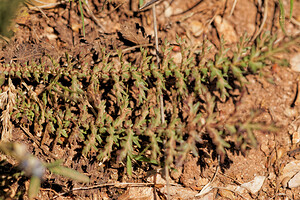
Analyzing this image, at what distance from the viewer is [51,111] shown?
2484 mm

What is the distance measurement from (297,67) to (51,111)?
2683mm

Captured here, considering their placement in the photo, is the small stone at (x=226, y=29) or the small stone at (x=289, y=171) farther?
the small stone at (x=226, y=29)

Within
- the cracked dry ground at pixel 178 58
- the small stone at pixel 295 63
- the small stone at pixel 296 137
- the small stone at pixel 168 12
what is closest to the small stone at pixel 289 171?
the cracked dry ground at pixel 178 58

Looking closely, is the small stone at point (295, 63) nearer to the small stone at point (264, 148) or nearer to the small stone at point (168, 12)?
the small stone at point (264, 148)

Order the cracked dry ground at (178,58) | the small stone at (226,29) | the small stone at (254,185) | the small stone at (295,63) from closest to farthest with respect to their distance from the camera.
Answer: the cracked dry ground at (178,58), the small stone at (254,185), the small stone at (295,63), the small stone at (226,29)

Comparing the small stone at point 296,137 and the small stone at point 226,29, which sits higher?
the small stone at point 226,29

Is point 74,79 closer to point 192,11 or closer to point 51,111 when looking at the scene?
point 51,111

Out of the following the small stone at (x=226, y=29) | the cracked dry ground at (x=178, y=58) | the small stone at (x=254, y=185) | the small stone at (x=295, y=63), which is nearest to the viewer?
the cracked dry ground at (x=178, y=58)

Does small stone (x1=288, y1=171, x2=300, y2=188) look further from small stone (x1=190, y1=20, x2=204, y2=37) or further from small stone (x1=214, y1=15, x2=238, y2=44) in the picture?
small stone (x1=190, y1=20, x2=204, y2=37)

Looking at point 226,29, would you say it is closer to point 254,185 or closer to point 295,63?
point 295,63

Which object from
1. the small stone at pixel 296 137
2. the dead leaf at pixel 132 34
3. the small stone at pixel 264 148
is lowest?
the small stone at pixel 264 148

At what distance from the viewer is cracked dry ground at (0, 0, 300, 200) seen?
263 cm

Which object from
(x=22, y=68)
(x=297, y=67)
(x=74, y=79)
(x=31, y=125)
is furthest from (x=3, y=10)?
(x=297, y=67)

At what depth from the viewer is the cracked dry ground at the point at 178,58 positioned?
2627mm
